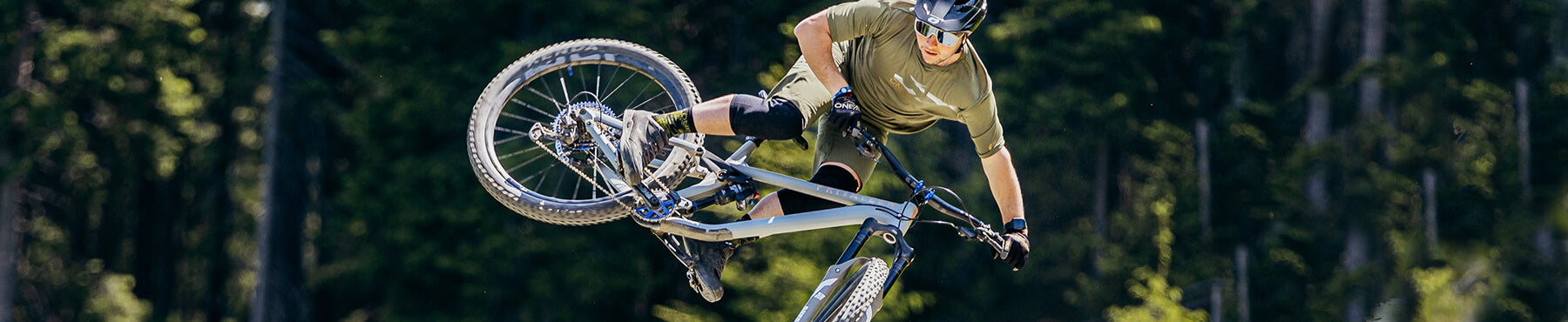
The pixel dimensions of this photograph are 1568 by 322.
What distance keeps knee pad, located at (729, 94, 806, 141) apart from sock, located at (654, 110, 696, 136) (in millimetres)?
221

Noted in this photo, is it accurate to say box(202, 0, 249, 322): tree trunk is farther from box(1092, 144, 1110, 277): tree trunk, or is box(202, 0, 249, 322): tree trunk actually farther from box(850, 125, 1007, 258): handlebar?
box(850, 125, 1007, 258): handlebar

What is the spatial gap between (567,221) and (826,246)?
10.2 meters

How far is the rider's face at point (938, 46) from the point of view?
6.79 meters

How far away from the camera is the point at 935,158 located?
1886 cm

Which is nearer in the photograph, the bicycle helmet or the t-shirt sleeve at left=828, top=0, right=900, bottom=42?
the bicycle helmet

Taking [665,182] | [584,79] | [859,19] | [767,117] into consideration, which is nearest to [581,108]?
[584,79]

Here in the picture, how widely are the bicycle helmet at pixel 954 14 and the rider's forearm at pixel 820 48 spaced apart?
0.50m

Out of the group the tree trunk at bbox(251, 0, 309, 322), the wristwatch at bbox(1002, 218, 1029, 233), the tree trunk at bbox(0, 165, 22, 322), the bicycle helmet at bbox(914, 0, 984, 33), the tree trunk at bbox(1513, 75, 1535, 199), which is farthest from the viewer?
the tree trunk at bbox(0, 165, 22, 322)

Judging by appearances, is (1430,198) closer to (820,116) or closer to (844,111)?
(820,116)

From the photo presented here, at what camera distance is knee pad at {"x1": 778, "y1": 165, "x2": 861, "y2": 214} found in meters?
7.37

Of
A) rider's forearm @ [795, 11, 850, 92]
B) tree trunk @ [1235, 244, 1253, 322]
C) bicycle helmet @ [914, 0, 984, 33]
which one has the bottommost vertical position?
tree trunk @ [1235, 244, 1253, 322]

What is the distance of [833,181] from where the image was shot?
7.39 meters

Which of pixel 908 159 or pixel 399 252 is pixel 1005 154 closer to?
pixel 908 159

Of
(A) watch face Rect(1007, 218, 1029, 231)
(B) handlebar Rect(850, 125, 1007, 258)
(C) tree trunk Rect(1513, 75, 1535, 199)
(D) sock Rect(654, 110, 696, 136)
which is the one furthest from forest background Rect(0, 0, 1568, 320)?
(D) sock Rect(654, 110, 696, 136)
